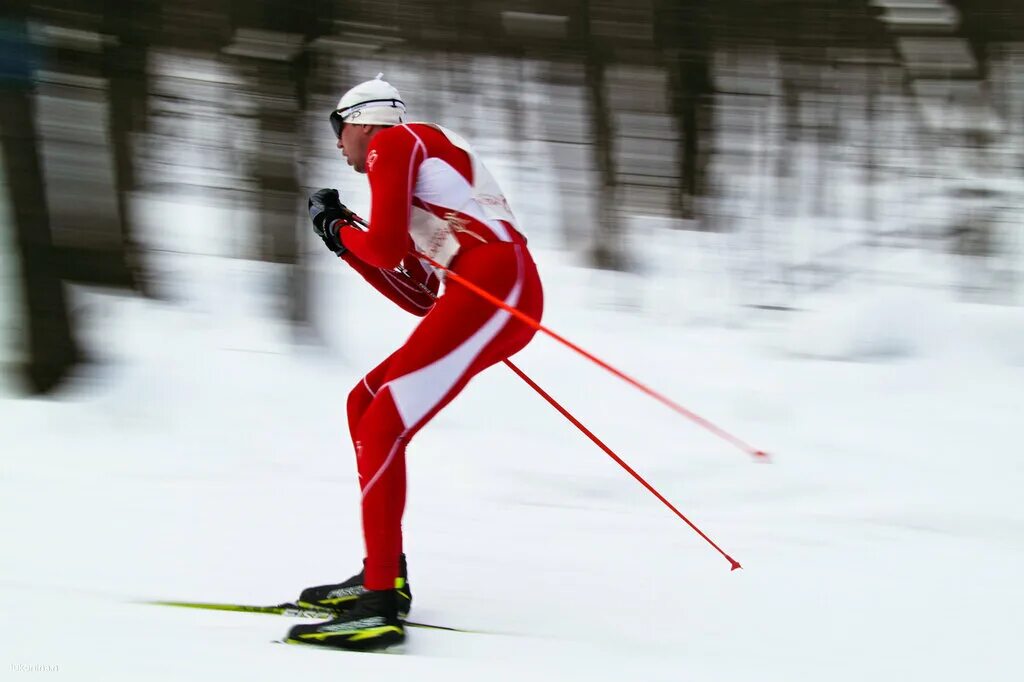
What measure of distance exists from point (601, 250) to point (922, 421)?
250cm

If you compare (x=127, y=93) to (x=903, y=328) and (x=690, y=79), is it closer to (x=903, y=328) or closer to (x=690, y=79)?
(x=690, y=79)

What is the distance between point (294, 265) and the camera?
610 cm

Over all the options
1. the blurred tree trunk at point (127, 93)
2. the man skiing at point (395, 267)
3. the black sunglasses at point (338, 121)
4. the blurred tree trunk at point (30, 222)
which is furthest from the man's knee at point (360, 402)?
the blurred tree trunk at point (127, 93)

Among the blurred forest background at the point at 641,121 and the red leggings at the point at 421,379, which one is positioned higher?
the blurred forest background at the point at 641,121

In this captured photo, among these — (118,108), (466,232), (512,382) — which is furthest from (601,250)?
(466,232)

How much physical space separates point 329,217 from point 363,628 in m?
1.24

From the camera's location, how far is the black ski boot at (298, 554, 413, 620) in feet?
10.8

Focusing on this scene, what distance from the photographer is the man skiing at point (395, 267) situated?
301 cm

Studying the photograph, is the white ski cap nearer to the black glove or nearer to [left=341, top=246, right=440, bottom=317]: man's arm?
the black glove

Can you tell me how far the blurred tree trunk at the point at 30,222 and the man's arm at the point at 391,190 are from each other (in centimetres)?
287

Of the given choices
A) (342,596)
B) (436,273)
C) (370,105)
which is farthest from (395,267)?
(342,596)

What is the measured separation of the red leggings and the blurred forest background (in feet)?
10.4

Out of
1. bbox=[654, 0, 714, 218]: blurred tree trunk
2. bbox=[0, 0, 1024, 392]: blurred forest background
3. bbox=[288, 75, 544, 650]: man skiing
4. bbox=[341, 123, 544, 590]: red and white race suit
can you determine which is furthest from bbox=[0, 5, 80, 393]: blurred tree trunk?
bbox=[654, 0, 714, 218]: blurred tree trunk

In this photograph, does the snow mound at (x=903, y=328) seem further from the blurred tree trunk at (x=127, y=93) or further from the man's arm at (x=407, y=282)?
the blurred tree trunk at (x=127, y=93)
